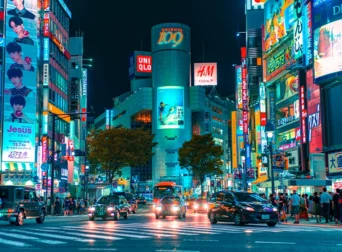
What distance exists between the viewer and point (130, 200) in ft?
178

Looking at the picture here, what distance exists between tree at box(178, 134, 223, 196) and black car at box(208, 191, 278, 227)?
57.8 metres

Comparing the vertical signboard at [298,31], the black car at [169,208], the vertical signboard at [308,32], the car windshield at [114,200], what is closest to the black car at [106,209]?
the car windshield at [114,200]

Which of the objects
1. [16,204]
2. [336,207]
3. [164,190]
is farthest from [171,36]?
[336,207]

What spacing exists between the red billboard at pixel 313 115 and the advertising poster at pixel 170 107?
253 ft

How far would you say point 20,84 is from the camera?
216 feet

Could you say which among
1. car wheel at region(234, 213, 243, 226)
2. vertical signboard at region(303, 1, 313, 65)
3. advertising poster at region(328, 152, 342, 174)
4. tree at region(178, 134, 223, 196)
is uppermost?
vertical signboard at region(303, 1, 313, 65)

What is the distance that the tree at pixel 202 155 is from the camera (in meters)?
86.8

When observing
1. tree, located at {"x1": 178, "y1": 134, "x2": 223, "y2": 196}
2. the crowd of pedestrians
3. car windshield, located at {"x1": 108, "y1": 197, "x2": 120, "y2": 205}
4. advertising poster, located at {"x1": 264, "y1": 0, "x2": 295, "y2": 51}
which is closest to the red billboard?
advertising poster, located at {"x1": 264, "y1": 0, "x2": 295, "y2": 51}

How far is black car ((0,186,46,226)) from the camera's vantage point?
28.4 m

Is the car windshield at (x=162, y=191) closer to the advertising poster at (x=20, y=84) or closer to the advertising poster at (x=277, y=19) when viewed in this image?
the advertising poster at (x=20, y=84)

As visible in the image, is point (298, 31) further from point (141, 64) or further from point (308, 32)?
point (141, 64)

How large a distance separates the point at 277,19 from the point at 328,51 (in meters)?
18.8

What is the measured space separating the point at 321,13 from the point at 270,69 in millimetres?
18969

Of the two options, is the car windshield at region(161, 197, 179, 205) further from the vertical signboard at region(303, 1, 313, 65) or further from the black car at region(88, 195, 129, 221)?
the vertical signboard at region(303, 1, 313, 65)
